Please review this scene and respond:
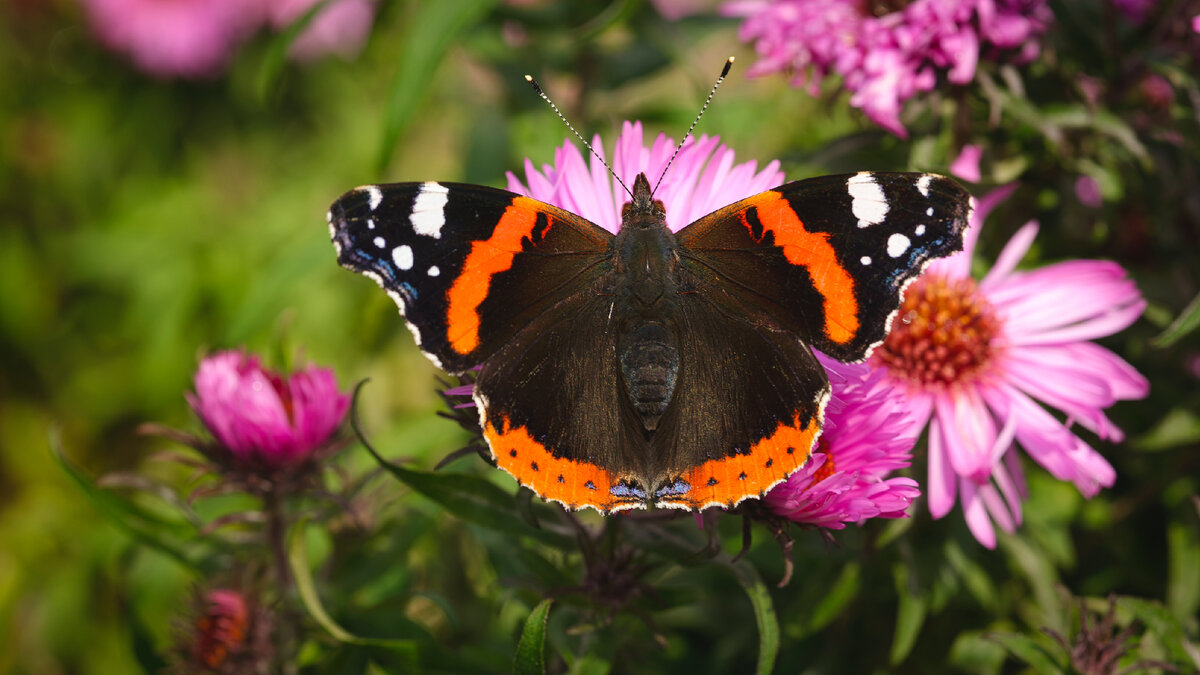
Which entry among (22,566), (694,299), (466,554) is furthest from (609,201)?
(22,566)

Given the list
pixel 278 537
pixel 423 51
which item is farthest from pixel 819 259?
pixel 278 537

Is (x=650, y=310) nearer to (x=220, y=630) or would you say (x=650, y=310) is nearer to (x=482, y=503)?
(x=482, y=503)

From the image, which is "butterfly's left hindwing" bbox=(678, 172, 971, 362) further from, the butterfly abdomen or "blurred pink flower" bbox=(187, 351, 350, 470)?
"blurred pink flower" bbox=(187, 351, 350, 470)

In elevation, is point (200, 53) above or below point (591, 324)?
above

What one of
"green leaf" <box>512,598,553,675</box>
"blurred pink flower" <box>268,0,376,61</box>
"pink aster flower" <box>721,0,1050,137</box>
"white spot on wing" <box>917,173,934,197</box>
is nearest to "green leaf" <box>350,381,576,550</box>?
"green leaf" <box>512,598,553,675</box>

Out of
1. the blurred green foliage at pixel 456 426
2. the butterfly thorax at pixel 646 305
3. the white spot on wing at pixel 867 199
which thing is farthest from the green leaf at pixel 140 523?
the white spot on wing at pixel 867 199

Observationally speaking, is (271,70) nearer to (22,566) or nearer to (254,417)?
(254,417)
